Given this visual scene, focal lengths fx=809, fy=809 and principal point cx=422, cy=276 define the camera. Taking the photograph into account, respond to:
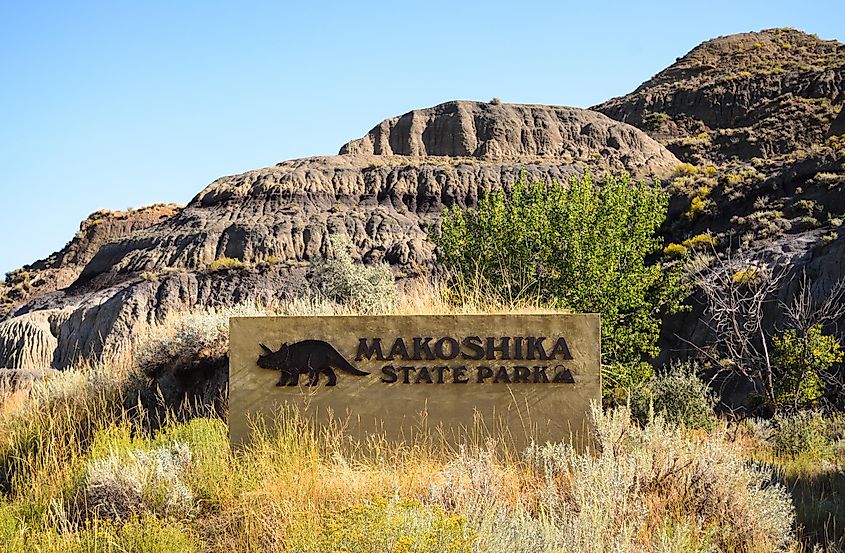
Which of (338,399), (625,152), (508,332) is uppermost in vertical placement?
(625,152)

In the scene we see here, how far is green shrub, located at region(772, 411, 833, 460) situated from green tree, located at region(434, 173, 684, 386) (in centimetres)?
551

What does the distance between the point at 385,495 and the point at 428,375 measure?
2821 millimetres

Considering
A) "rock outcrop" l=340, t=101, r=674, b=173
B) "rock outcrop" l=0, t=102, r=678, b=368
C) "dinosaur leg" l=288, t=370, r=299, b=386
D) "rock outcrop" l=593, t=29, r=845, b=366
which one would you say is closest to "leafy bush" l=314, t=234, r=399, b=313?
"rock outcrop" l=0, t=102, r=678, b=368

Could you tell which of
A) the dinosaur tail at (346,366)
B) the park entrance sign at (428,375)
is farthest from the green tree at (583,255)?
the dinosaur tail at (346,366)

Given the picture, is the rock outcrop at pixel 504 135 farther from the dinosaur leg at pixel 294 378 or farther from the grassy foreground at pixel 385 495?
the grassy foreground at pixel 385 495

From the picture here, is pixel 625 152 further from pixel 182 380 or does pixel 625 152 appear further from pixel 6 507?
pixel 6 507

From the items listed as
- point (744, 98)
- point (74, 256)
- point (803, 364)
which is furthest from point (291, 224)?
point (744, 98)

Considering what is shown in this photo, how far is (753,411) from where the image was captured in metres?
21.1

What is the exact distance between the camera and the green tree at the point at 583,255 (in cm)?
2253

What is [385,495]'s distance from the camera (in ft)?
27.5

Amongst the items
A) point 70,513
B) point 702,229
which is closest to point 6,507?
point 70,513

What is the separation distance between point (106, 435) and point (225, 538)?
3.33 m

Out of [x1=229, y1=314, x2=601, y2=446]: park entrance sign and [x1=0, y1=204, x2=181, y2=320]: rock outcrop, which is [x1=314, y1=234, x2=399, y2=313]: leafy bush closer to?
[x1=229, y1=314, x2=601, y2=446]: park entrance sign

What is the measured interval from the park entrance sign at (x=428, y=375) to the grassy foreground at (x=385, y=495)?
1.09 ft
